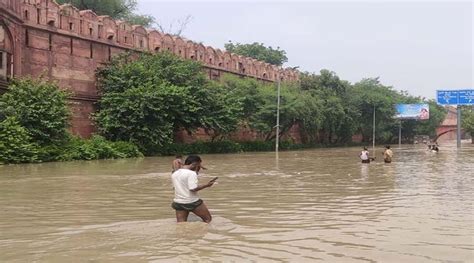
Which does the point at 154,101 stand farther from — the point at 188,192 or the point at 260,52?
the point at 260,52

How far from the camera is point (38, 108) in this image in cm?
2431

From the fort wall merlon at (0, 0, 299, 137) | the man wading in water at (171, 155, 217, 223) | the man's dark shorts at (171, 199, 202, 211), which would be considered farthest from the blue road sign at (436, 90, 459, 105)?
the man's dark shorts at (171, 199, 202, 211)

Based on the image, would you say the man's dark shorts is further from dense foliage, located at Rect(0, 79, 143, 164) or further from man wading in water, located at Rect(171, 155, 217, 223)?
dense foliage, located at Rect(0, 79, 143, 164)

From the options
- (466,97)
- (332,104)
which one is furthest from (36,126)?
(466,97)

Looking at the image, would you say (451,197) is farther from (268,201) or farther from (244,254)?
(244,254)

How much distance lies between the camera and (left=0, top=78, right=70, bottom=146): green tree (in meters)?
23.7

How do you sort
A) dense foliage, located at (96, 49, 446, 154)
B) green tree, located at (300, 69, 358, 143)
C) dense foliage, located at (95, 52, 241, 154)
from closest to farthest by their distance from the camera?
dense foliage, located at (95, 52, 241, 154)
dense foliage, located at (96, 49, 446, 154)
green tree, located at (300, 69, 358, 143)

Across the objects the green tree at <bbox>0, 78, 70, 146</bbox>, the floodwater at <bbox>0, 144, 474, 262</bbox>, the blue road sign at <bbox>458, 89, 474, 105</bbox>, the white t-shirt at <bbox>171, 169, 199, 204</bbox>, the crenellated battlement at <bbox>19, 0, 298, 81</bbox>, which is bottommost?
the floodwater at <bbox>0, 144, 474, 262</bbox>

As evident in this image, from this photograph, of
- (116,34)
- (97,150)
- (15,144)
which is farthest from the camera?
(116,34)

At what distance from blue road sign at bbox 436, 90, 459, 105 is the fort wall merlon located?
30.6 m

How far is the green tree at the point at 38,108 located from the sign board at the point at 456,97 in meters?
41.3

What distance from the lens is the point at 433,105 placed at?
81.1 metres

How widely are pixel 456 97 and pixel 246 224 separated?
2031 inches

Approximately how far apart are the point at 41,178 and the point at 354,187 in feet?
29.7
